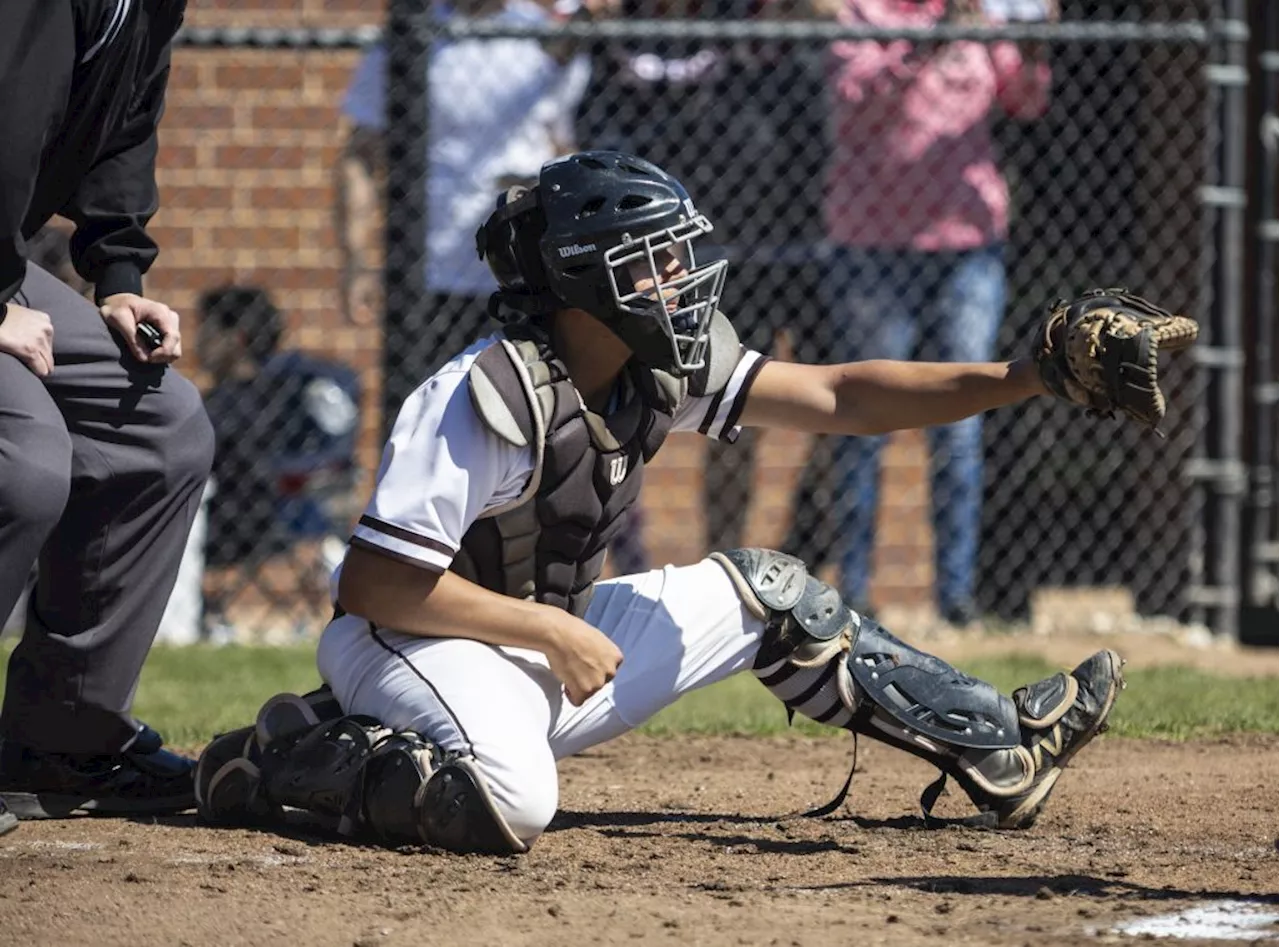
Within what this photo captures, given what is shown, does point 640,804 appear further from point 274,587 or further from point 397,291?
point 274,587

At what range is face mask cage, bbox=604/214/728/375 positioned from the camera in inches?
148

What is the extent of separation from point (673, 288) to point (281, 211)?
16.7ft

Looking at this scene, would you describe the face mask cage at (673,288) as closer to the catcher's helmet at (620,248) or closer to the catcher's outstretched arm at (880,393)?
the catcher's helmet at (620,248)

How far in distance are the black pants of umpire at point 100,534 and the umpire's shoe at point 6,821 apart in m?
0.21

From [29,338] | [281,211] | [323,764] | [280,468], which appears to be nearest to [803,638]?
[323,764]

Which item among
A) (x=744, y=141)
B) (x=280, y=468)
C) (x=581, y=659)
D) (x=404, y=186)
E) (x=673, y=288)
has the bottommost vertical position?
(x=280, y=468)

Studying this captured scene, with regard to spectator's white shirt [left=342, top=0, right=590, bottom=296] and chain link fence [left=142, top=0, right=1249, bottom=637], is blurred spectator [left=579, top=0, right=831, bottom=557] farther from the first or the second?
spectator's white shirt [left=342, top=0, right=590, bottom=296]

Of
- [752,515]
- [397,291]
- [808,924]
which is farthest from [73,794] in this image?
[752,515]

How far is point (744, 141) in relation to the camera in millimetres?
7508

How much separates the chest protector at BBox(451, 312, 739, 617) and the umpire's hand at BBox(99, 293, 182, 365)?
0.75 meters

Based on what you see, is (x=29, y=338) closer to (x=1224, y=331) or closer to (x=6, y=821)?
(x=6, y=821)

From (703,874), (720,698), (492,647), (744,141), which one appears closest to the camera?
(703,874)

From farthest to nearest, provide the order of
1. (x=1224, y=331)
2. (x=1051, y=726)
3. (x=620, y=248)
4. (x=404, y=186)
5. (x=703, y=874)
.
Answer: (x=1224, y=331)
(x=404, y=186)
(x=1051, y=726)
(x=620, y=248)
(x=703, y=874)

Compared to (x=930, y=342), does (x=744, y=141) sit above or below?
above
